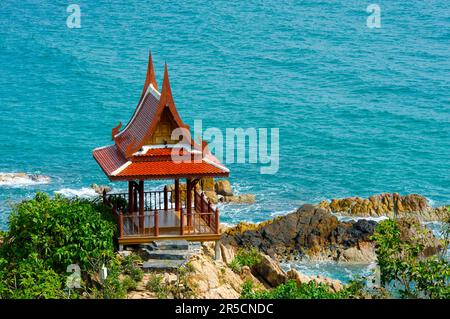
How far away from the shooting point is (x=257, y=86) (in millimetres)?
91812

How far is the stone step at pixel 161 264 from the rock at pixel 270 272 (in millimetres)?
5675

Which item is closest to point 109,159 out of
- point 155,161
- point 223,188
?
point 155,161

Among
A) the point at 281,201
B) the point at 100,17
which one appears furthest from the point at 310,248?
the point at 100,17

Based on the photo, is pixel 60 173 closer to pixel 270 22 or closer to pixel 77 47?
pixel 77 47

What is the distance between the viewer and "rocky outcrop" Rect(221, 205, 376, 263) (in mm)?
53031

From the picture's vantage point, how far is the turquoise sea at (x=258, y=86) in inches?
2731

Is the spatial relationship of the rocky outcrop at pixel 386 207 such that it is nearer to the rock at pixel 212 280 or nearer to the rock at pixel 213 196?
the rock at pixel 213 196

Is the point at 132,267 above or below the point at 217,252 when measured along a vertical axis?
above

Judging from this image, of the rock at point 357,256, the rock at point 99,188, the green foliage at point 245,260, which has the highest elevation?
the green foliage at point 245,260


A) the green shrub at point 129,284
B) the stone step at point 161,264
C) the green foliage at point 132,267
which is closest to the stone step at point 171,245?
the stone step at point 161,264

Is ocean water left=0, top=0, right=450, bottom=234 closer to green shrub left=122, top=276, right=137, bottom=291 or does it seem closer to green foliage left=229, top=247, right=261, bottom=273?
green foliage left=229, top=247, right=261, bottom=273

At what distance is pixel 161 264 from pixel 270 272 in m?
6.46

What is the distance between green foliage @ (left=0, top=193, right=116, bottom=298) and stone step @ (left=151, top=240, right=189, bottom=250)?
1.63 metres

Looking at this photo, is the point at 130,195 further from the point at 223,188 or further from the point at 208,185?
the point at 223,188
